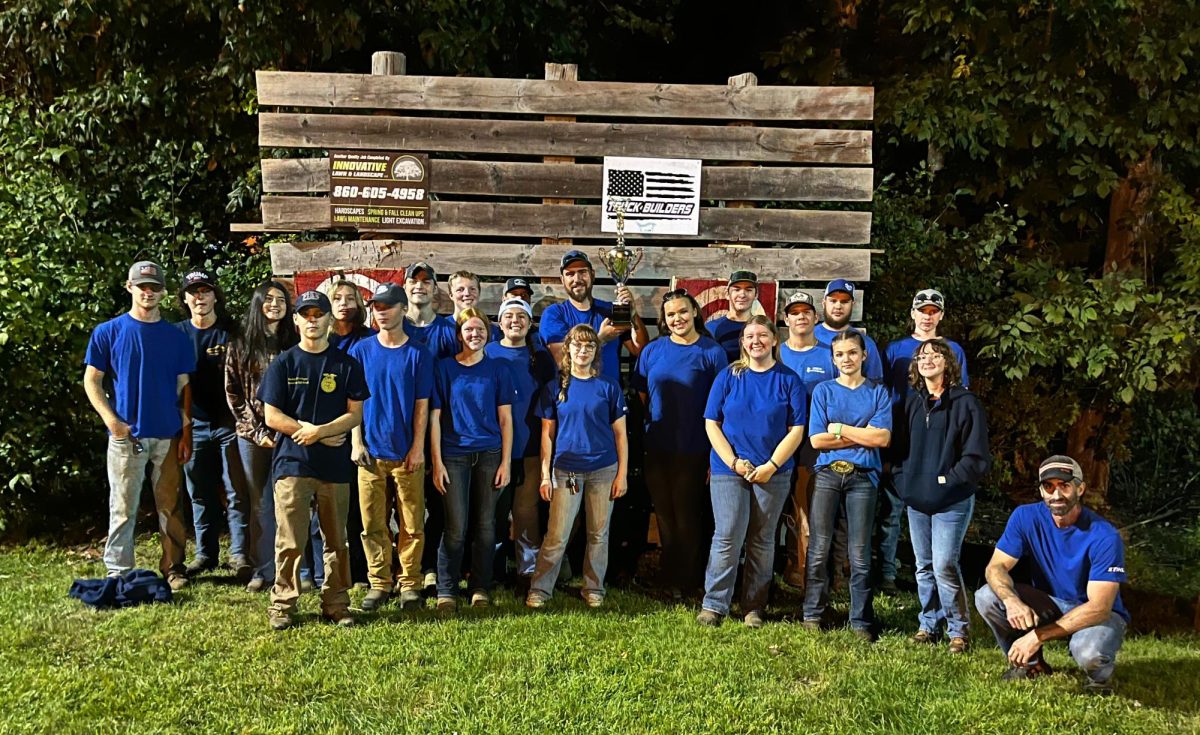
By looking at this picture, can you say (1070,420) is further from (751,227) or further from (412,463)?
(412,463)

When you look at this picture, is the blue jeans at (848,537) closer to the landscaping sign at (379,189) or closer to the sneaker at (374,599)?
the sneaker at (374,599)

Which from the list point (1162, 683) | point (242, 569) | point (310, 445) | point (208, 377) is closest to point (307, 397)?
point (310, 445)

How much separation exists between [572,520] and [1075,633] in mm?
2916

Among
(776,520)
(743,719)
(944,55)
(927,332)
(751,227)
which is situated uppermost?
(944,55)

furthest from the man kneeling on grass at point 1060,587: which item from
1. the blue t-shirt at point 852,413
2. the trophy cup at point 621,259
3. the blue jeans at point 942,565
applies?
the trophy cup at point 621,259

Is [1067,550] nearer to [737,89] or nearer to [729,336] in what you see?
[729,336]

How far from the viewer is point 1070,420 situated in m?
9.94

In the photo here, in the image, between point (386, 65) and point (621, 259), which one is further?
point (386, 65)

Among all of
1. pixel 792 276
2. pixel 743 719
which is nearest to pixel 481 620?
pixel 743 719

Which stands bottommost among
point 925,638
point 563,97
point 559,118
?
point 925,638

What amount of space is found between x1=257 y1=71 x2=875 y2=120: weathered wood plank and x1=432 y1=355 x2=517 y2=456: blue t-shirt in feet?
8.80

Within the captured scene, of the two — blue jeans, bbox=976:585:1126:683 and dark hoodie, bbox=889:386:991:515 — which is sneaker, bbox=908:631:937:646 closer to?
blue jeans, bbox=976:585:1126:683

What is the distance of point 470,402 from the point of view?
6.21 metres

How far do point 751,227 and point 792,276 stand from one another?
0.52 m
